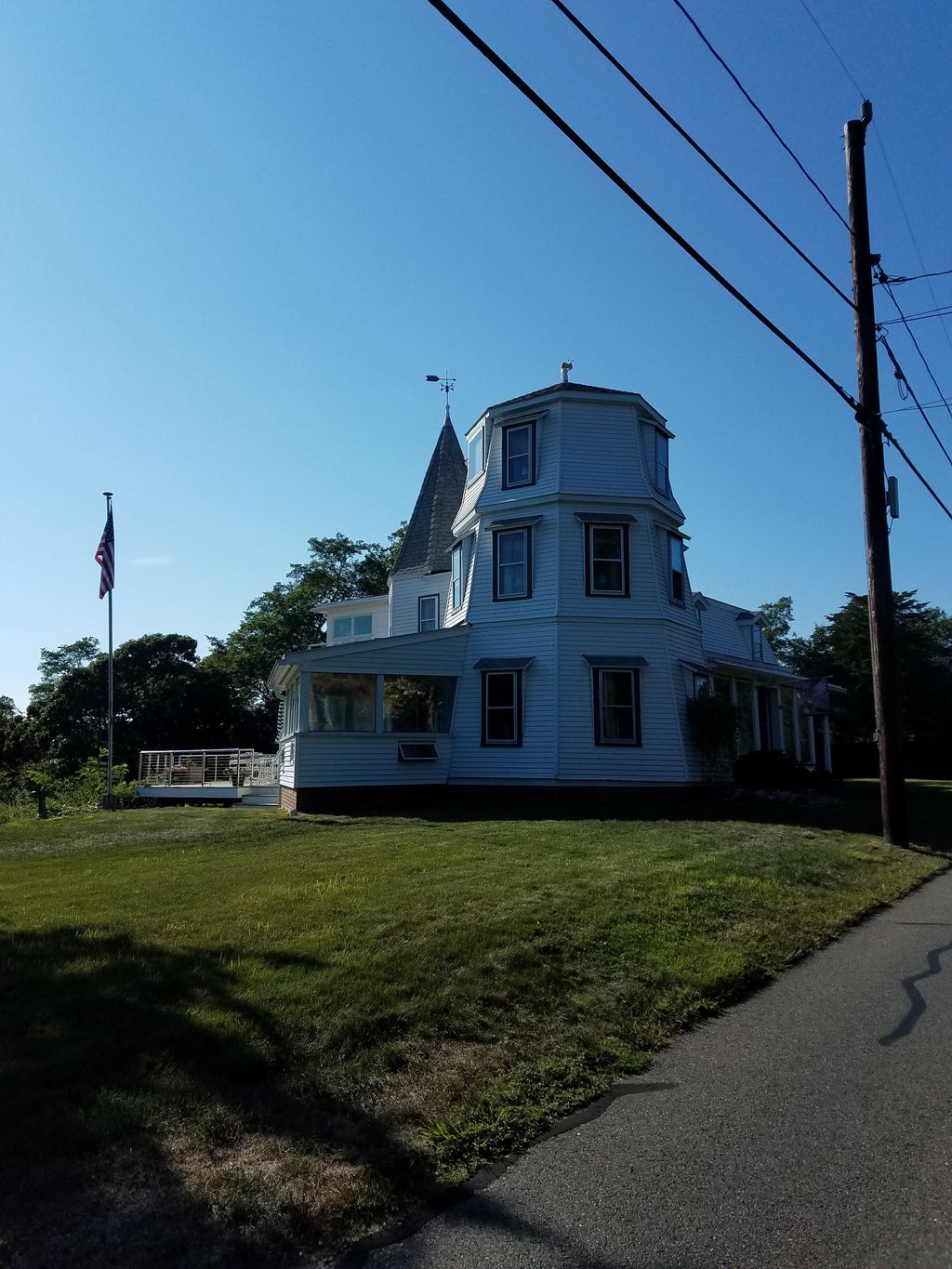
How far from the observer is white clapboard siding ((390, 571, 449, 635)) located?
2733 centimetres

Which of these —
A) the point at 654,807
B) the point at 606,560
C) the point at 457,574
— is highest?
the point at 457,574

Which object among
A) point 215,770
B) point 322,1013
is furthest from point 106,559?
point 322,1013

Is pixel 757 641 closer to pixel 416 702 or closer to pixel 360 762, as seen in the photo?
pixel 416 702

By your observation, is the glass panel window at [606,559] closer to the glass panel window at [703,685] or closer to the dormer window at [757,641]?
the glass panel window at [703,685]

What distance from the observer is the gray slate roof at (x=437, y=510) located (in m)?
28.1

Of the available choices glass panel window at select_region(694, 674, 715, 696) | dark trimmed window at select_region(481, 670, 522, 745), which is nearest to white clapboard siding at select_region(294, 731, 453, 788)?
dark trimmed window at select_region(481, 670, 522, 745)

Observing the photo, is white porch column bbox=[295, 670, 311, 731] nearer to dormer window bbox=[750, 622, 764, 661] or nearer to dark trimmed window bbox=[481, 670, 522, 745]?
dark trimmed window bbox=[481, 670, 522, 745]

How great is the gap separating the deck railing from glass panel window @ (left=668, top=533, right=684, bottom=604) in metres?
11.7

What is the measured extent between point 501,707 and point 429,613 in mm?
6830

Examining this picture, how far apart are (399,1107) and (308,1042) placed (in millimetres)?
768

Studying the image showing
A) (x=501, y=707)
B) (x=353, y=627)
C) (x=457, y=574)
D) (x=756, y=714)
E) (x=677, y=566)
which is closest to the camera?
(x=501, y=707)

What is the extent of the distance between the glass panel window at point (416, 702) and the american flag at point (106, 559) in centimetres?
989

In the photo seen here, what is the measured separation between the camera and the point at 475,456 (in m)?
24.5

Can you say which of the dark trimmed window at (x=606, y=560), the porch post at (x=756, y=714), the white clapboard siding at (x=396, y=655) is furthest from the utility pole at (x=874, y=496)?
the porch post at (x=756, y=714)
